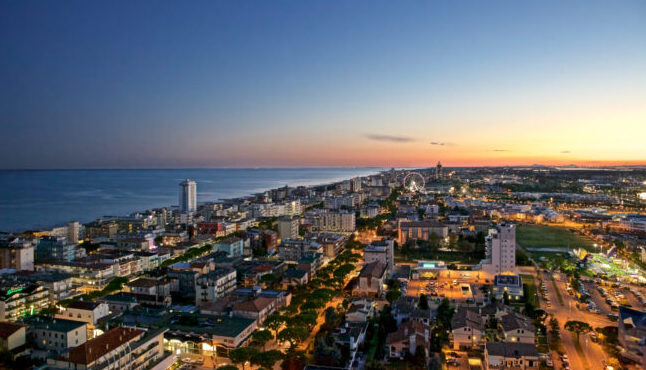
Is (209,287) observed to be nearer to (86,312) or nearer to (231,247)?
(86,312)

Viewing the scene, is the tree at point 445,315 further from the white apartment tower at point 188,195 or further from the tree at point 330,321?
the white apartment tower at point 188,195

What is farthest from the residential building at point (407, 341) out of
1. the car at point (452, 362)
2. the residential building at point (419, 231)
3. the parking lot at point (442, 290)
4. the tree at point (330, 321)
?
the residential building at point (419, 231)

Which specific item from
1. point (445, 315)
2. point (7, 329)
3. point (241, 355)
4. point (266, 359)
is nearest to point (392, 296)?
point (445, 315)

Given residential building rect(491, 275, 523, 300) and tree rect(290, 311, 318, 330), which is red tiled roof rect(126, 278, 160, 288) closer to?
tree rect(290, 311, 318, 330)

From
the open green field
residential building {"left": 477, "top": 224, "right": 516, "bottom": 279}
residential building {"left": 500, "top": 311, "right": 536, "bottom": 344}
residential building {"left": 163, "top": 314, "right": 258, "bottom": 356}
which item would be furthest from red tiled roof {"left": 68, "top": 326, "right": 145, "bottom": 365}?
the open green field

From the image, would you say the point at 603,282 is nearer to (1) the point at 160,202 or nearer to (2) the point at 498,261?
(2) the point at 498,261

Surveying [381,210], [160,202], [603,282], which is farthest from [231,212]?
[603,282]
